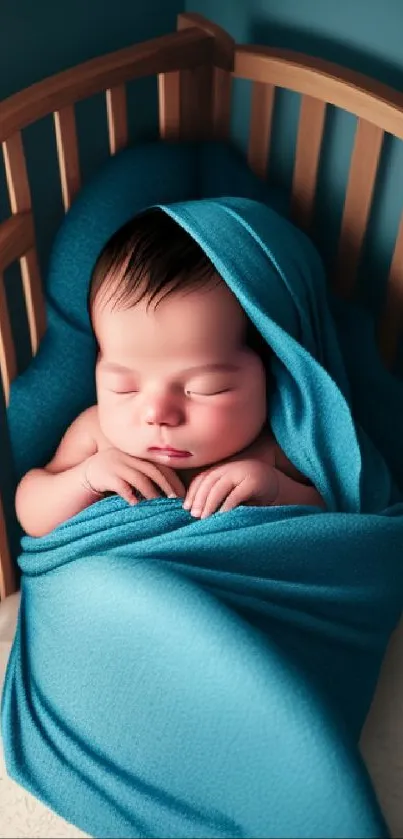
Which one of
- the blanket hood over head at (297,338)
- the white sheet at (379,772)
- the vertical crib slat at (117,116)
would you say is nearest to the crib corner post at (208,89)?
the vertical crib slat at (117,116)

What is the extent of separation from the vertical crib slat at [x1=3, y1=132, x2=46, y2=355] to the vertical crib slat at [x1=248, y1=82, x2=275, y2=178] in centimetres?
35

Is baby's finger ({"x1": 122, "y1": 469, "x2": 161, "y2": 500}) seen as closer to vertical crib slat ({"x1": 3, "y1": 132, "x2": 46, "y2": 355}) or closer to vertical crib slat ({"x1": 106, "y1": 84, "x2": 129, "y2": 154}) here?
vertical crib slat ({"x1": 3, "y1": 132, "x2": 46, "y2": 355})

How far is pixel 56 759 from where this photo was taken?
0.98m

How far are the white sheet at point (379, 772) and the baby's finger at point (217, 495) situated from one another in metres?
0.30

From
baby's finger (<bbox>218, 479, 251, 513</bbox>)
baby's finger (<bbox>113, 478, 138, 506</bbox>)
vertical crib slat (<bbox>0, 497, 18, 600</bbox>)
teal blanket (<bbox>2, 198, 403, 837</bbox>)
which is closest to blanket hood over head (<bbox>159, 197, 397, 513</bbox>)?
teal blanket (<bbox>2, 198, 403, 837</bbox>)

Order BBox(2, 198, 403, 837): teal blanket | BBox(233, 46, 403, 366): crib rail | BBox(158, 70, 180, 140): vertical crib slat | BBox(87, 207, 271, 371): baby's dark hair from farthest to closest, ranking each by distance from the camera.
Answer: BBox(158, 70, 180, 140): vertical crib slat
BBox(233, 46, 403, 366): crib rail
BBox(87, 207, 271, 371): baby's dark hair
BBox(2, 198, 403, 837): teal blanket

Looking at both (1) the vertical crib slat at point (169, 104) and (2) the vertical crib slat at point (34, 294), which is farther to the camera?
(1) the vertical crib slat at point (169, 104)

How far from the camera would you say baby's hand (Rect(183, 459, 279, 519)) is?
105 centimetres

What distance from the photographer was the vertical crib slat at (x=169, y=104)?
122 cm

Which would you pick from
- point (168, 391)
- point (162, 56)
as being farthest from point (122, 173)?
point (168, 391)

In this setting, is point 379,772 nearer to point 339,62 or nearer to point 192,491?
point 192,491

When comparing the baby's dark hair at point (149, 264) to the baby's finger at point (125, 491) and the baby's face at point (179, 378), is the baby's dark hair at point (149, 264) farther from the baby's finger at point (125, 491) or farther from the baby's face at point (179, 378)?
the baby's finger at point (125, 491)

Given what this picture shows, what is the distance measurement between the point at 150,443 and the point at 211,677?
0.29 metres

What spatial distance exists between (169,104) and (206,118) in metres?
0.08
